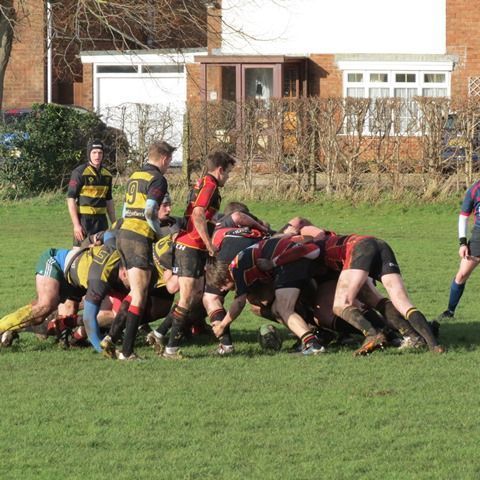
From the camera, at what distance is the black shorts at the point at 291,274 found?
10.8 m

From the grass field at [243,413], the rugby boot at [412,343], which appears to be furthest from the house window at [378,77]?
the rugby boot at [412,343]

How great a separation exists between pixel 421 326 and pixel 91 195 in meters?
5.44

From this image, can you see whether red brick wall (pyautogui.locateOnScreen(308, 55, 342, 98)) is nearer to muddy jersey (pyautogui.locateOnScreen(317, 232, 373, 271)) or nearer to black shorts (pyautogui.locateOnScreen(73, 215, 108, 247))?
black shorts (pyautogui.locateOnScreen(73, 215, 108, 247))

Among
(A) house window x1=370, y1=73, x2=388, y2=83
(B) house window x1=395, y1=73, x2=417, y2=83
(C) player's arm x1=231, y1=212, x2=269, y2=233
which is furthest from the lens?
(A) house window x1=370, y1=73, x2=388, y2=83

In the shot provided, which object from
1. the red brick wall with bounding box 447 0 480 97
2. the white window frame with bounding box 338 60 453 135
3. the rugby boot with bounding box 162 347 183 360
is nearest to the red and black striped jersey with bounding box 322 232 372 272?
the rugby boot with bounding box 162 347 183 360

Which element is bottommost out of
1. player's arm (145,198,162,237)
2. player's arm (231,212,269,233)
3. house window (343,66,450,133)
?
player's arm (231,212,269,233)

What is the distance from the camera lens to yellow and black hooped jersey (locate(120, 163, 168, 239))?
Answer: 10312 mm

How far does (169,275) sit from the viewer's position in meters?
11.2

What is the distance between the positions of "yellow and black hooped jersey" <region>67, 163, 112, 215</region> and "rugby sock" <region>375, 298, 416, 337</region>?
4815 mm

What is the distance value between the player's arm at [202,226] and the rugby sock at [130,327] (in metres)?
0.81

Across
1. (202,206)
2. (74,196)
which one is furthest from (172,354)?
(74,196)

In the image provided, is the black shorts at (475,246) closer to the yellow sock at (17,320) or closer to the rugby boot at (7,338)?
the yellow sock at (17,320)

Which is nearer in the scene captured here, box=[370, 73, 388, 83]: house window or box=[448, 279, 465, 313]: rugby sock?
box=[448, 279, 465, 313]: rugby sock

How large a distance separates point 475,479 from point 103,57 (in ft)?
109
